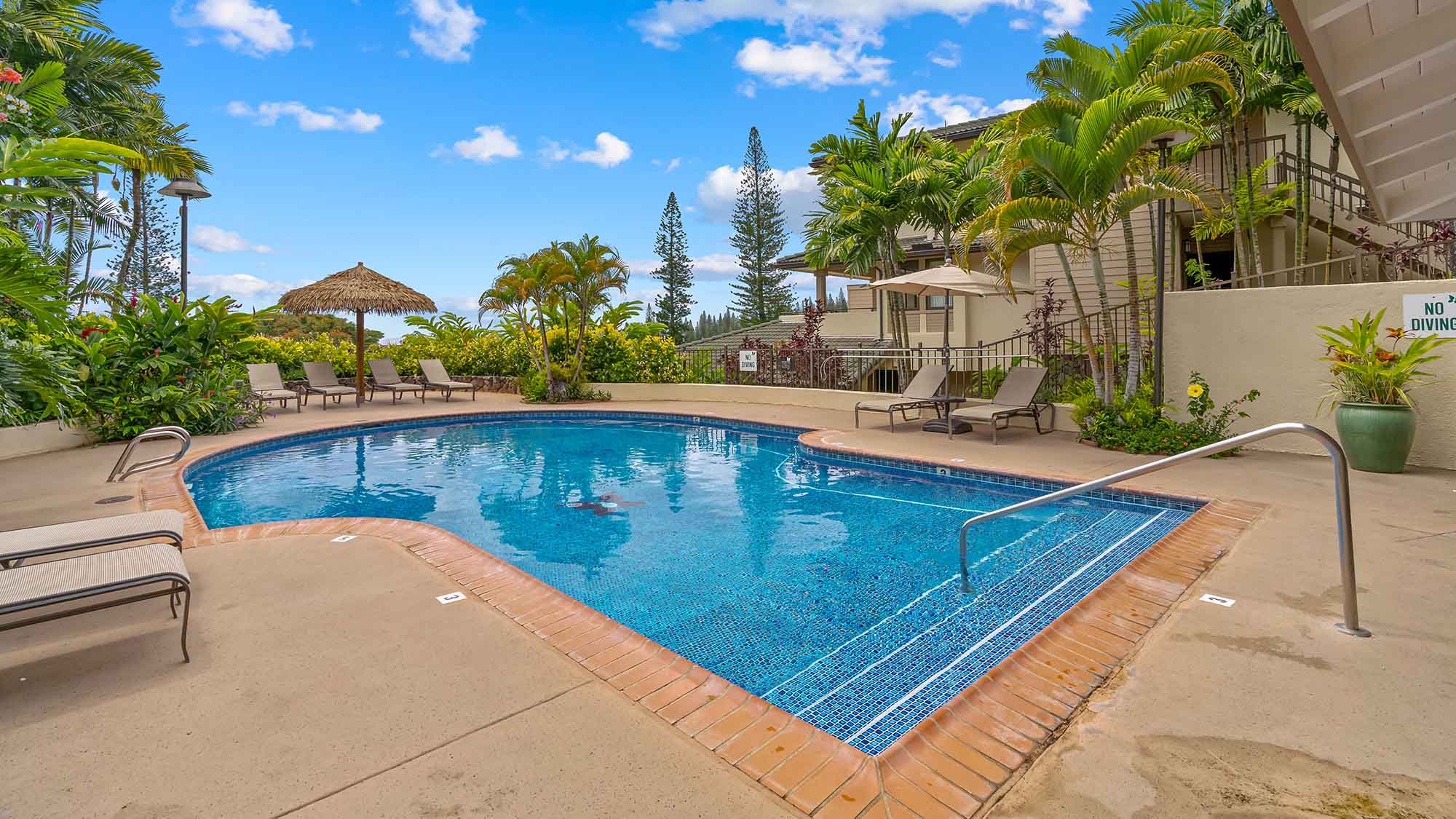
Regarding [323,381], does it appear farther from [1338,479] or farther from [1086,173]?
[1338,479]

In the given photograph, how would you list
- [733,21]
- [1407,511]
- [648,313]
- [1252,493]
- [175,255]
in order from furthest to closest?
1. [648,313]
2. [175,255]
3. [733,21]
4. [1252,493]
5. [1407,511]

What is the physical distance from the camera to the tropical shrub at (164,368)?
9.22 m

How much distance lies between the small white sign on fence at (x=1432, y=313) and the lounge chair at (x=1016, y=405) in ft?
12.3

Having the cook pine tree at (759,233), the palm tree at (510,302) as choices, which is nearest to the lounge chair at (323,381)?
the palm tree at (510,302)

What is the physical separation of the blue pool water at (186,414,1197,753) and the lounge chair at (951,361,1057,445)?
173cm

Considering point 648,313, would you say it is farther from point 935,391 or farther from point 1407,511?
point 1407,511

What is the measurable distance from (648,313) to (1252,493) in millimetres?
35664

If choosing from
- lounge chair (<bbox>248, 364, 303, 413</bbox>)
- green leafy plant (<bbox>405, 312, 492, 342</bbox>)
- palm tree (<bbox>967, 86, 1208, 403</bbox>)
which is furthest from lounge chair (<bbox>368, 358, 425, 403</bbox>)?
palm tree (<bbox>967, 86, 1208, 403</bbox>)

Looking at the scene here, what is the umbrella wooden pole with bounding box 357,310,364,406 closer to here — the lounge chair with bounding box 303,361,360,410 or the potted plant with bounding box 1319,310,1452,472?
the lounge chair with bounding box 303,361,360,410

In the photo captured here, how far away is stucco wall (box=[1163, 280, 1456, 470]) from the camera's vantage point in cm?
660

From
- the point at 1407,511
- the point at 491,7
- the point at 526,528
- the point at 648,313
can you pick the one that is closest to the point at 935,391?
the point at 1407,511

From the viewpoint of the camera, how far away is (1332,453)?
9.23ft

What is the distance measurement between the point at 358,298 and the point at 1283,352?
55.4ft

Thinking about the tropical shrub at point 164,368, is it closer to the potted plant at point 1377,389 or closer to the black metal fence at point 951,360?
the black metal fence at point 951,360
